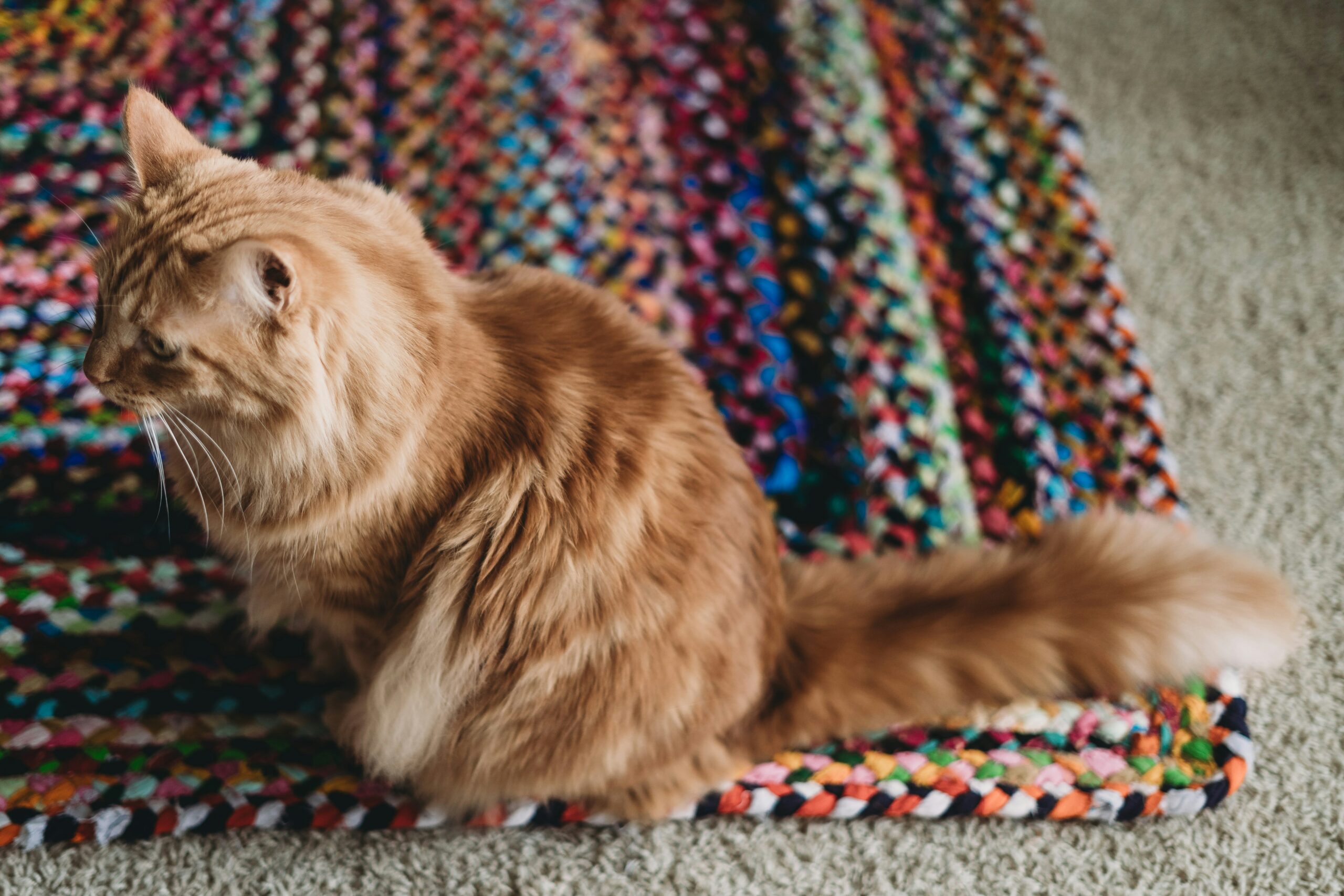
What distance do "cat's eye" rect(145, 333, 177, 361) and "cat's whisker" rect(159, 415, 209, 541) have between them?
78 millimetres

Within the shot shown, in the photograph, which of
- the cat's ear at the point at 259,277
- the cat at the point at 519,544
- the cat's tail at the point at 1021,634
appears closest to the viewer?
the cat's ear at the point at 259,277

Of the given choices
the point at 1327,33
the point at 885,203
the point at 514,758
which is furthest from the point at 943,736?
the point at 1327,33

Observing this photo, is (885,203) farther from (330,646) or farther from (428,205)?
(330,646)

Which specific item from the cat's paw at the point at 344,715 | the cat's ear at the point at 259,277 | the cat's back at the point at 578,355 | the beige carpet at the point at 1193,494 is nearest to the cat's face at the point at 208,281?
the cat's ear at the point at 259,277

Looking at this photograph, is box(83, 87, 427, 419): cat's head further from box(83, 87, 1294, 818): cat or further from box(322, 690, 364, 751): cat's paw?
box(322, 690, 364, 751): cat's paw

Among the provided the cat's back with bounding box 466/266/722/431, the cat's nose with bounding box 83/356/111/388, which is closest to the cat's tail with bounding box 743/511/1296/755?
the cat's back with bounding box 466/266/722/431

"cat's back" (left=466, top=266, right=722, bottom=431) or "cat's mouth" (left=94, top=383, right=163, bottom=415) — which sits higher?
"cat's back" (left=466, top=266, right=722, bottom=431)

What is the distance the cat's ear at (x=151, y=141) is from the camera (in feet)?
2.59

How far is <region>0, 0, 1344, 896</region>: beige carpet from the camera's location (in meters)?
0.93

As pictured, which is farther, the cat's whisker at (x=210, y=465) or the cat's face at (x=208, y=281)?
the cat's whisker at (x=210, y=465)

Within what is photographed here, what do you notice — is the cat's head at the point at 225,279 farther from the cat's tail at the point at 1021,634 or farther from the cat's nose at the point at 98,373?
the cat's tail at the point at 1021,634

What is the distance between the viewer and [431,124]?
1383mm

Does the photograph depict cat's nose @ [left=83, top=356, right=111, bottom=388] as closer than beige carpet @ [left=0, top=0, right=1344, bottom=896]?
Yes

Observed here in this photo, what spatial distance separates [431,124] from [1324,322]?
52.3 inches
